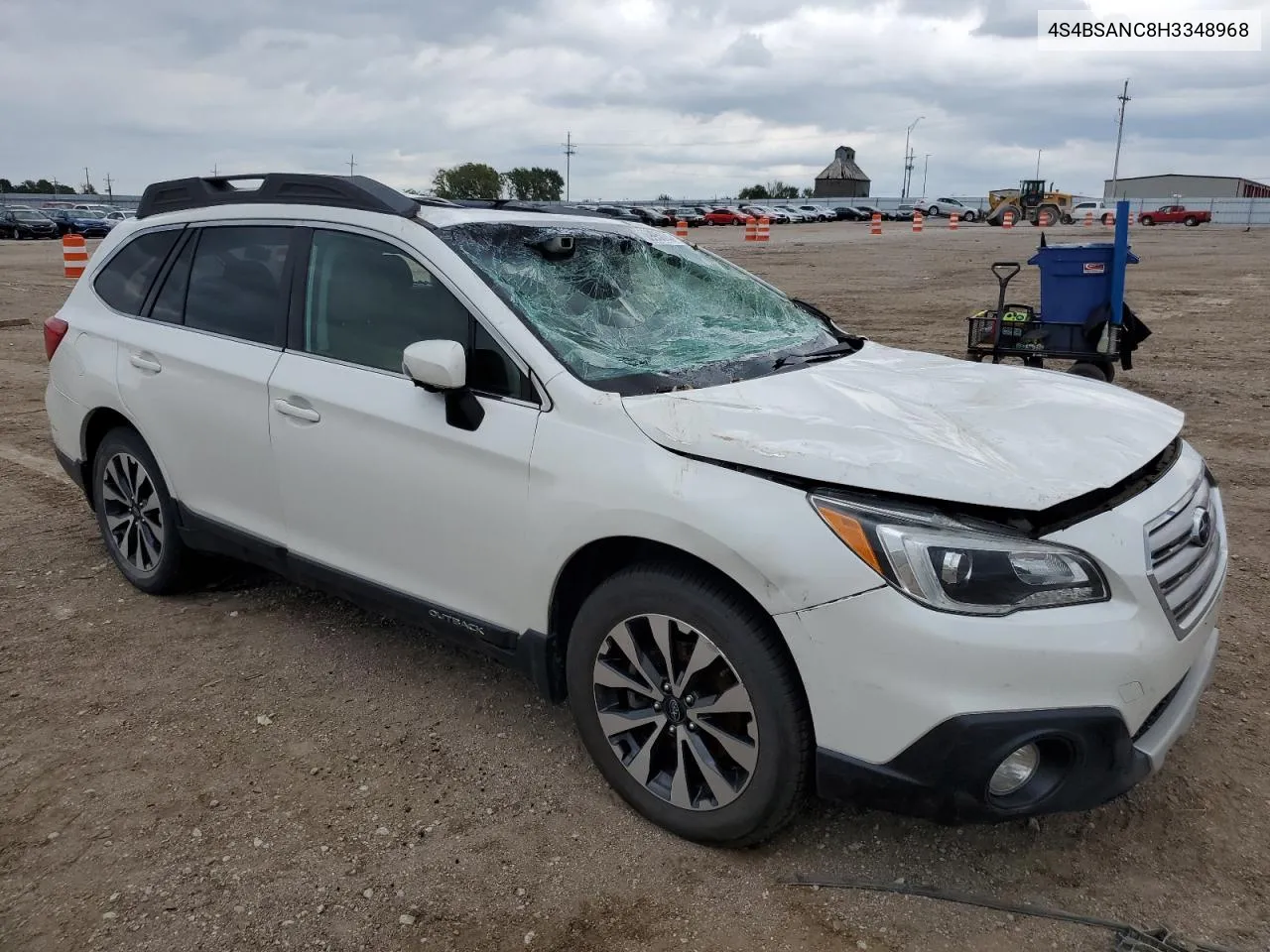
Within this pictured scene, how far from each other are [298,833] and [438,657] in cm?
115

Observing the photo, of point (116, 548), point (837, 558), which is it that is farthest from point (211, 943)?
point (116, 548)

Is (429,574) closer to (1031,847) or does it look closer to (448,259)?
(448,259)

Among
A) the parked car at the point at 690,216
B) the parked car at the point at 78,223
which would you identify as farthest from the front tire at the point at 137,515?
the parked car at the point at 690,216

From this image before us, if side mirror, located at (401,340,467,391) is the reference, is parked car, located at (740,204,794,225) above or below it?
above

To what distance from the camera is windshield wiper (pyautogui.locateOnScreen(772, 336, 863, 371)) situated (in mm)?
3361

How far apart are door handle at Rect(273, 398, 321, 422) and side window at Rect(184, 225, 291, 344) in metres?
0.29

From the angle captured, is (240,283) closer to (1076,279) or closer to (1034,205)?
(1076,279)

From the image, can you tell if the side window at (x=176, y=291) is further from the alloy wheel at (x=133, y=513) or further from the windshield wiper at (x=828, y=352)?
the windshield wiper at (x=828, y=352)

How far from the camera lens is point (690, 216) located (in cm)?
6172

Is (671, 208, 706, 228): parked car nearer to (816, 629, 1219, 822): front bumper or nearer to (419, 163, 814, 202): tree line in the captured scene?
(419, 163, 814, 202): tree line

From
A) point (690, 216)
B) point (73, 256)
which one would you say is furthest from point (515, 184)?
point (73, 256)

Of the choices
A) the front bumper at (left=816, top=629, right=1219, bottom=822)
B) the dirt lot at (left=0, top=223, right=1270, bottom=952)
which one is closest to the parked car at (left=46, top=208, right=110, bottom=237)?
the dirt lot at (left=0, top=223, right=1270, bottom=952)

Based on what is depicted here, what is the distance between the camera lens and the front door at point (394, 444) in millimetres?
2975

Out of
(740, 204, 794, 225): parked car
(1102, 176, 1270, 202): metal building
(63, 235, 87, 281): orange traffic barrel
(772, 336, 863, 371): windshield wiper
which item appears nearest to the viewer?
(772, 336, 863, 371): windshield wiper
